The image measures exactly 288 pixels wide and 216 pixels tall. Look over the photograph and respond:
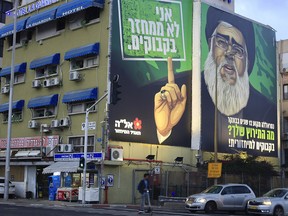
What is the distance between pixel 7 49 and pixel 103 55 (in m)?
14.0

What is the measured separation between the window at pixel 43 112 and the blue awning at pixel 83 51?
4515 mm

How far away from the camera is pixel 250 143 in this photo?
44250 millimetres

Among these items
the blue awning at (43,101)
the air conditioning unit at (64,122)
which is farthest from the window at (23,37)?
the air conditioning unit at (64,122)

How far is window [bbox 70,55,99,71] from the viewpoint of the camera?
1462 inches

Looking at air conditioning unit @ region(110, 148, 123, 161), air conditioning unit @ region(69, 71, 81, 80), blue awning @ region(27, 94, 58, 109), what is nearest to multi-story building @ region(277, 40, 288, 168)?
air conditioning unit @ region(110, 148, 123, 161)

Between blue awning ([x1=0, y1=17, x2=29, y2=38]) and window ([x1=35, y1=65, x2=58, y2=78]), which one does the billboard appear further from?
blue awning ([x1=0, y1=17, x2=29, y2=38])

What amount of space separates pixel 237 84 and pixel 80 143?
603 inches

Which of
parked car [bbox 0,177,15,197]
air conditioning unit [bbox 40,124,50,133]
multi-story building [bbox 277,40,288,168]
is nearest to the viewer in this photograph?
parked car [bbox 0,177,15,197]

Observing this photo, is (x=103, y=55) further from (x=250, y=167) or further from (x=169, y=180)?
(x=250, y=167)

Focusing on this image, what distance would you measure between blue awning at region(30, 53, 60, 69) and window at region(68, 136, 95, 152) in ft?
21.3

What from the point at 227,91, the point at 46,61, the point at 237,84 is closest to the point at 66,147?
the point at 46,61

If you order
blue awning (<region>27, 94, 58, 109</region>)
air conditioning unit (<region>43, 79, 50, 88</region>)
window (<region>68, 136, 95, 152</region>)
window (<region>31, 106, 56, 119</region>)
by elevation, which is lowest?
window (<region>68, 136, 95, 152</region>)

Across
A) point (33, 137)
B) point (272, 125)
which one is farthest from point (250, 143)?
point (33, 137)

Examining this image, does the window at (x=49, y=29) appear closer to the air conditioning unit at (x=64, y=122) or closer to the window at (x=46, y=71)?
the window at (x=46, y=71)
